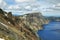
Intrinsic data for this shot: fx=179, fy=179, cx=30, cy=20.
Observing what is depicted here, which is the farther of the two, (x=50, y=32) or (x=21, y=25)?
(x=50, y=32)

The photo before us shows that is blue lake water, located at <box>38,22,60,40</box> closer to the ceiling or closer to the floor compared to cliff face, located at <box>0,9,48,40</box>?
closer to the floor

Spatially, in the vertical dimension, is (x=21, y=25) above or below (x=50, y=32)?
above

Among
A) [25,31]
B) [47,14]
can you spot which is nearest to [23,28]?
[25,31]

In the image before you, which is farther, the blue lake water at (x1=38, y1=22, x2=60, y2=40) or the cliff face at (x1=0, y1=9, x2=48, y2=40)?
the blue lake water at (x1=38, y1=22, x2=60, y2=40)

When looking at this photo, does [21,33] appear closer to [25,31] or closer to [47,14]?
[25,31]

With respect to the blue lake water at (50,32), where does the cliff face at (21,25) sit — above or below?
above
